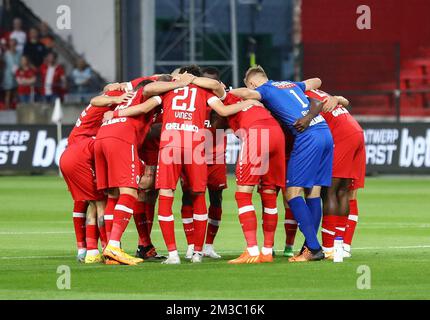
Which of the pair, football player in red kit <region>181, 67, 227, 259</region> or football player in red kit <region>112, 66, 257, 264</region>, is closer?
football player in red kit <region>112, 66, 257, 264</region>

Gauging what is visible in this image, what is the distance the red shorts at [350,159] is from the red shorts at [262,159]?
1025 mm

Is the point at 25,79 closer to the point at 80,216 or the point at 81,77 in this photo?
the point at 81,77

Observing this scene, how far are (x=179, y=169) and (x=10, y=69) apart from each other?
90.5 feet

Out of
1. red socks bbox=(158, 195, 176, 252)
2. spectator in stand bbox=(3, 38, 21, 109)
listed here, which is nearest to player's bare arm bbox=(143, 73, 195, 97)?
red socks bbox=(158, 195, 176, 252)

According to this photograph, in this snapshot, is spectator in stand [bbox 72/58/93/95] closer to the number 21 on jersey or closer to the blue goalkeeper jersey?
the blue goalkeeper jersey

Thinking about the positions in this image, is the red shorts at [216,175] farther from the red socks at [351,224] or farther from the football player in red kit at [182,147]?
the red socks at [351,224]

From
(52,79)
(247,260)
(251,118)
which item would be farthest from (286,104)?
(52,79)

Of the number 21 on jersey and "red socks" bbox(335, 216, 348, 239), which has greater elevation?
the number 21 on jersey

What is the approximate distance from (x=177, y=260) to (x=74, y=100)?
2654 cm

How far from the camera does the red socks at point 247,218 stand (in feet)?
49.5

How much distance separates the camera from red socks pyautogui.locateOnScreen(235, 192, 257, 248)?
15.1 metres

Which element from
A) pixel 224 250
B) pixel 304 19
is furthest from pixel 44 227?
pixel 304 19

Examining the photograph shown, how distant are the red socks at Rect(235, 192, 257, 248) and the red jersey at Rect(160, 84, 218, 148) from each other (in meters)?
0.84

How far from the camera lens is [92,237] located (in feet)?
51.4
